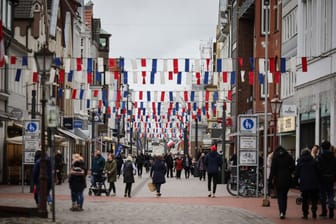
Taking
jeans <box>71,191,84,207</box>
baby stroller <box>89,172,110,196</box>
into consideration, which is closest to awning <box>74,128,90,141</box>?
baby stroller <box>89,172,110,196</box>

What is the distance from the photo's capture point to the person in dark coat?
2128 cm

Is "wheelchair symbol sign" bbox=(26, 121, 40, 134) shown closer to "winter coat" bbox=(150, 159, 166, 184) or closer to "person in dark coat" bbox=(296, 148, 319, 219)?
"winter coat" bbox=(150, 159, 166, 184)

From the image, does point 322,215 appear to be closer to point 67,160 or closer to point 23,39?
point 23,39

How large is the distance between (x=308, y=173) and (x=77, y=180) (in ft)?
21.8

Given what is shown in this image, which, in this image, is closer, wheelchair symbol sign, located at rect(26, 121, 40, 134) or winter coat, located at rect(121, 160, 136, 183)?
winter coat, located at rect(121, 160, 136, 183)

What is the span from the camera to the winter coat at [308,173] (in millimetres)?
21281

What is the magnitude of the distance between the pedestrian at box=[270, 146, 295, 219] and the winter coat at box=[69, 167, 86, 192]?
5.48 meters

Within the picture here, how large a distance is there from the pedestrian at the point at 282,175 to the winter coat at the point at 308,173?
0.93 feet

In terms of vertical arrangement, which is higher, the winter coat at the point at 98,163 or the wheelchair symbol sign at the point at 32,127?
the wheelchair symbol sign at the point at 32,127

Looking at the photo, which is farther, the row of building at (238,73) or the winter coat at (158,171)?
the winter coat at (158,171)

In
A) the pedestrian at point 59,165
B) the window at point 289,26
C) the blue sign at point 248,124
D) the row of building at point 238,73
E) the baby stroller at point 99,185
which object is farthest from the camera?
the window at point 289,26

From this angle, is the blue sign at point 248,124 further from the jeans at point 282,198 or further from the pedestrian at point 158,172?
the jeans at point 282,198

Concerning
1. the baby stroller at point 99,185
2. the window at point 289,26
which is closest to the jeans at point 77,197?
the baby stroller at point 99,185

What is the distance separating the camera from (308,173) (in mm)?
21375
